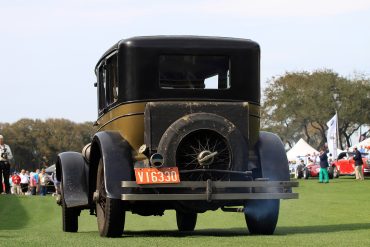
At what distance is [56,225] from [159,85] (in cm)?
819

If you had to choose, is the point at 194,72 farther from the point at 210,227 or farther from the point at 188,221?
the point at 210,227

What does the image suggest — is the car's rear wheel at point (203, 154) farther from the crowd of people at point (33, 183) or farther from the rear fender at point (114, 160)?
the crowd of people at point (33, 183)

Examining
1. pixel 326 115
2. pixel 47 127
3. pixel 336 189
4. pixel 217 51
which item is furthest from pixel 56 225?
pixel 47 127

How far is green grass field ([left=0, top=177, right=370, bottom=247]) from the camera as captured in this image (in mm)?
10845

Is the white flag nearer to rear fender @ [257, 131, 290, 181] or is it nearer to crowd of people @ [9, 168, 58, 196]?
crowd of people @ [9, 168, 58, 196]

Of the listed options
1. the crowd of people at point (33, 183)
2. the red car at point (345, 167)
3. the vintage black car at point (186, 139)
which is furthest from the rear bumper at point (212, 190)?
the red car at point (345, 167)

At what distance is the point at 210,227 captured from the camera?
17156 mm

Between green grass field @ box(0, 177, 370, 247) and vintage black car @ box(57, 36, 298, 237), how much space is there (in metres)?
0.50

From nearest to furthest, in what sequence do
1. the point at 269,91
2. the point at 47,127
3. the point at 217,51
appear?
the point at 217,51, the point at 269,91, the point at 47,127

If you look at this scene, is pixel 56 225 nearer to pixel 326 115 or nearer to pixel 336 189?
pixel 336 189

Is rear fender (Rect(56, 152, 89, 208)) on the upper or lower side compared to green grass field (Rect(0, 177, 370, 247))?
upper

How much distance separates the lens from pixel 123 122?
41.3 ft

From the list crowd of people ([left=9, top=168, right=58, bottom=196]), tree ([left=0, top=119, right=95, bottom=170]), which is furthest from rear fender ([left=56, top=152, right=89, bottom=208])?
tree ([left=0, top=119, right=95, bottom=170])

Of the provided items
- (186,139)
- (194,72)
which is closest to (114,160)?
(186,139)
